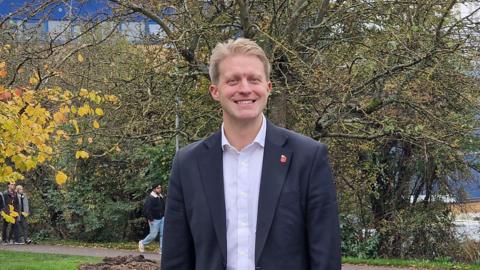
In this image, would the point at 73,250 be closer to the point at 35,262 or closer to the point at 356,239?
the point at 35,262

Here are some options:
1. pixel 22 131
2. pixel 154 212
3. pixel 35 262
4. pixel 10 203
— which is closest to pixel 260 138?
pixel 22 131

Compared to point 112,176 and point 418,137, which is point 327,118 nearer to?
point 418,137

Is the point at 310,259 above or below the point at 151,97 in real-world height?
below

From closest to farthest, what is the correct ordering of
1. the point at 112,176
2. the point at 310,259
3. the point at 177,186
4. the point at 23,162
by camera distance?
the point at 310,259
the point at 177,186
the point at 23,162
the point at 112,176

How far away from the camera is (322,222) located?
271 cm

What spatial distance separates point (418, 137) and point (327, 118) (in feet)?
3.73

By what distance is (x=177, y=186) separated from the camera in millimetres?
2939

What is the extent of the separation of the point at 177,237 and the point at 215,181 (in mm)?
290

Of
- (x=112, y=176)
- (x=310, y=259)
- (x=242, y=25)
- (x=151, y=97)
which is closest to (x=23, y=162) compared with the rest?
(x=151, y=97)

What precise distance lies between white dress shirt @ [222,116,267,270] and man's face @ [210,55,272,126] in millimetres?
121

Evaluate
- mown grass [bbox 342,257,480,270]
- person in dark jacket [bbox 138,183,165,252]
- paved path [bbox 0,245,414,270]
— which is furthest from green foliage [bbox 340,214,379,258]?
paved path [bbox 0,245,414,270]

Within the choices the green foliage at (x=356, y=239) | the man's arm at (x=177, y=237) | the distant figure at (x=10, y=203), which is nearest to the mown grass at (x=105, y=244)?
the distant figure at (x=10, y=203)

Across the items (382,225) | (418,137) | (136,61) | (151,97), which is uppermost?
(136,61)

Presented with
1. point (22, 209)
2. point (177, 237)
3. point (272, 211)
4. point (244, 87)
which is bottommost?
point (177, 237)
